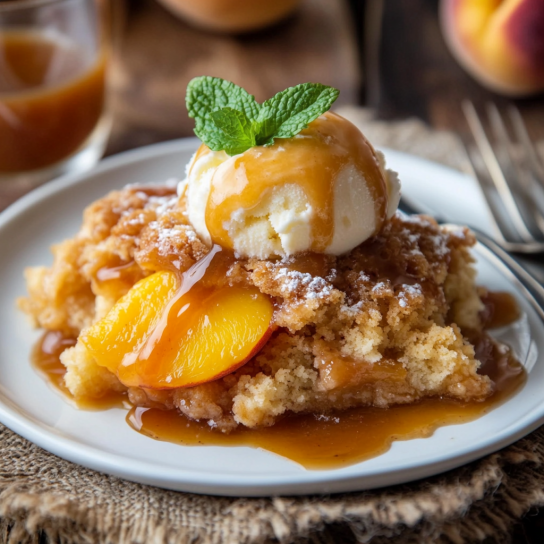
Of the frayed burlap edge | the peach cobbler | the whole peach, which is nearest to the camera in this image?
the frayed burlap edge

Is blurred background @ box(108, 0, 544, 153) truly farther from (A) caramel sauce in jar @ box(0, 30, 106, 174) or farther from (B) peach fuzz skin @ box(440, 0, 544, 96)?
(A) caramel sauce in jar @ box(0, 30, 106, 174)

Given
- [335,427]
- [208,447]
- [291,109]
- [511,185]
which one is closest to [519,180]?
[511,185]

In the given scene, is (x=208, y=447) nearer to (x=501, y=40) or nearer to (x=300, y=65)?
(x=501, y=40)

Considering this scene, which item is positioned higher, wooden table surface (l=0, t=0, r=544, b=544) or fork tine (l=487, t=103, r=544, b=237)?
fork tine (l=487, t=103, r=544, b=237)

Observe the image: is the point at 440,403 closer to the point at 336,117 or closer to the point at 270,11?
the point at 336,117

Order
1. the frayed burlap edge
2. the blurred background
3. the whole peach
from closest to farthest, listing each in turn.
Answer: the frayed burlap edge, the blurred background, the whole peach

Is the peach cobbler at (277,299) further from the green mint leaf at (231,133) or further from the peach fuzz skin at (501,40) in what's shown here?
the peach fuzz skin at (501,40)

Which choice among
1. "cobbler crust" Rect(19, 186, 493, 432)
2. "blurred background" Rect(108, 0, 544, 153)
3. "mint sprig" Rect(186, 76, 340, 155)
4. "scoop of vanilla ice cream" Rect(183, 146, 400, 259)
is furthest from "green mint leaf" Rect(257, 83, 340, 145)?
"blurred background" Rect(108, 0, 544, 153)

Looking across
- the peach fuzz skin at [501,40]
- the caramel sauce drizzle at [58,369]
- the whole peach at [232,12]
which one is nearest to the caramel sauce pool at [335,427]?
the caramel sauce drizzle at [58,369]
